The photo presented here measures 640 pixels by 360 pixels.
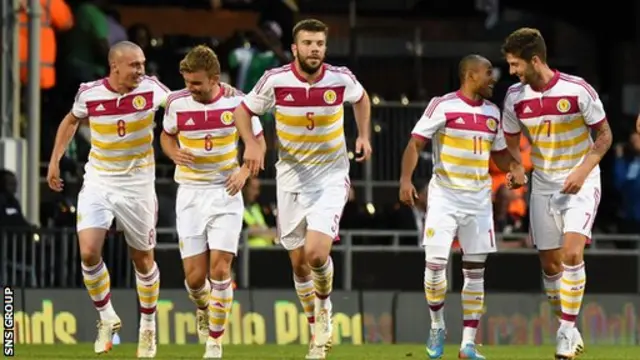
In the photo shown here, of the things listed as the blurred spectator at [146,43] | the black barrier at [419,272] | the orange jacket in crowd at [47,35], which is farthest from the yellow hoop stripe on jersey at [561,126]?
the blurred spectator at [146,43]

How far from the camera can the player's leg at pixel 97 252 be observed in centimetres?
1859

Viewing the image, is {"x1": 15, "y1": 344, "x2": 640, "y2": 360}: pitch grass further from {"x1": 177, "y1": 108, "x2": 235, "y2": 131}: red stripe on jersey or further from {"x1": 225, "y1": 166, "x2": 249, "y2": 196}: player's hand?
{"x1": 177, "y1": 108, "x2": 235, "y2": 131}: red stripe on jersey

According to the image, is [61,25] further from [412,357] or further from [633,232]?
[412,357]

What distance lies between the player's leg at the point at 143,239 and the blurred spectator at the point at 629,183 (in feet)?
31.9

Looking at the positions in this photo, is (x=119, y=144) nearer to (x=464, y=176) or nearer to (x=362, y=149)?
(x=362, y=149)

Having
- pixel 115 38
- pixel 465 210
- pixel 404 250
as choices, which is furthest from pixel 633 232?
pixel 465 210

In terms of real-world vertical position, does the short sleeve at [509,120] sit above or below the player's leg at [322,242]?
above

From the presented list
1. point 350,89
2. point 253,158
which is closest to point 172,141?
point 253,158

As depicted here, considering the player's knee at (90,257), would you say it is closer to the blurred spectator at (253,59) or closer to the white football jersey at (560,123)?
the white football jersey at (560,123)

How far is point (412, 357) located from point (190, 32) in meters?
12.3

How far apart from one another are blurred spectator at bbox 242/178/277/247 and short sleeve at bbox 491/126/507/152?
6574 mm

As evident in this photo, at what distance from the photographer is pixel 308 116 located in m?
18.0

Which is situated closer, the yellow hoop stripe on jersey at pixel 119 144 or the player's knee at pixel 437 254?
the player's knee at pixel 437 254

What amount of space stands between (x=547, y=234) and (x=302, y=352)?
147 inches
